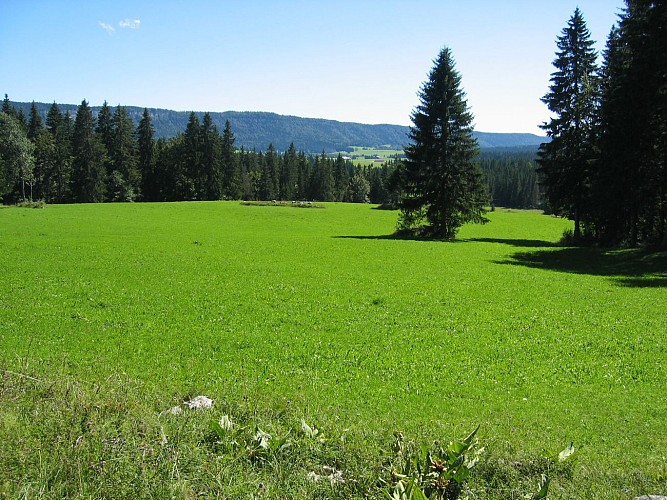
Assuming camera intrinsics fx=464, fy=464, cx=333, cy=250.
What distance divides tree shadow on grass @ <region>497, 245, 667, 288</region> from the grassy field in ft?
1.36

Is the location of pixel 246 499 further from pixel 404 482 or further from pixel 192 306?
pixel 192 306

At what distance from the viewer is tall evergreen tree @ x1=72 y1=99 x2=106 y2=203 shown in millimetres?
84375

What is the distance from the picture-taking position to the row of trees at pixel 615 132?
101 feet

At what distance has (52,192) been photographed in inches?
3342

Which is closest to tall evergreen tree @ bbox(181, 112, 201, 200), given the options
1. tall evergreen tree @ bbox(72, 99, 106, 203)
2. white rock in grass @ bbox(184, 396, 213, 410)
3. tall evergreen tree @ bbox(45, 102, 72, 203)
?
tall evergreen tree @ bbox(72, 99, 106, 203)

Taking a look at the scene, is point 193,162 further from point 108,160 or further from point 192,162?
point 108,160

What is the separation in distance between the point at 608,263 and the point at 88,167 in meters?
84.6

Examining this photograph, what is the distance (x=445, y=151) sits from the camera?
4394 centimetres

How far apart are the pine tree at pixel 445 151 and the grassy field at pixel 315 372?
1816 cm

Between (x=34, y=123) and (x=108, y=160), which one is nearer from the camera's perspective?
(x=108, y=160)

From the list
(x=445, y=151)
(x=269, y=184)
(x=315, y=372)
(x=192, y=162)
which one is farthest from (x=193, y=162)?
(x=315, y=372)

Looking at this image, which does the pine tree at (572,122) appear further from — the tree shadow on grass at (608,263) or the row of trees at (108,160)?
the row of trees at (108,160)

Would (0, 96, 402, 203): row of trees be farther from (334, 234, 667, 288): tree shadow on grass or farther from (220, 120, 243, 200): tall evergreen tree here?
(334, 234, 667, 288): tree shadow on grass

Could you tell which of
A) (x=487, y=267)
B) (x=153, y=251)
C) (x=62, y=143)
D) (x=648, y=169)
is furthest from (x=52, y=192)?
(x=648, y=169)
